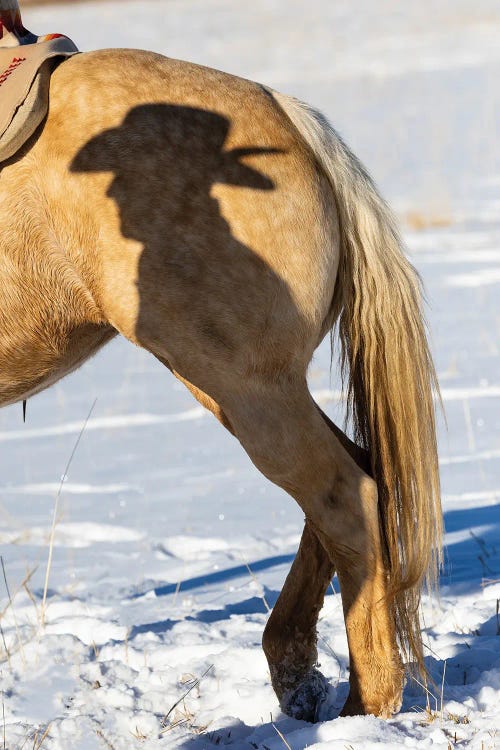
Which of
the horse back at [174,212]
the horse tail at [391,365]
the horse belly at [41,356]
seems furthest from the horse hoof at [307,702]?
the horse belly at [41,356]

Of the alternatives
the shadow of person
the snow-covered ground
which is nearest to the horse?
the shadow of person

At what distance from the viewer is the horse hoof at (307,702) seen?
2.93 m

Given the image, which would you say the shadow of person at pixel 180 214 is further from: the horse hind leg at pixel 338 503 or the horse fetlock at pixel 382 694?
the horse fetlock at pixel 382 694

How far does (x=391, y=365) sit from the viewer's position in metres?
2.83

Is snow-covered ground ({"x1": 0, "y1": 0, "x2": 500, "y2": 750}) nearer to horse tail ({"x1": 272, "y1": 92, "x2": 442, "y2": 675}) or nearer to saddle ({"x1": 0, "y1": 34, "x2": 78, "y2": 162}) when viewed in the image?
horse tail ({"x1": 272, "y1": 92, "x2": 442, "y2": 675})

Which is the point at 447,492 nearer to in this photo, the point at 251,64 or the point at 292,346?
the point at 292,346

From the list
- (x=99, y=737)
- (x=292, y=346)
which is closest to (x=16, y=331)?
(x=292, y=346)

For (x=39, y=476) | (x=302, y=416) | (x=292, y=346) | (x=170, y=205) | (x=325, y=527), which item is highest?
(x=170, y=205)

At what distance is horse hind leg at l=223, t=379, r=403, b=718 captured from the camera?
8.49 feet

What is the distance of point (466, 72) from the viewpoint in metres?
18.7

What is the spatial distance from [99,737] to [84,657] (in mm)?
603

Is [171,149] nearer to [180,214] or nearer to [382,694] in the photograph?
[180,214]

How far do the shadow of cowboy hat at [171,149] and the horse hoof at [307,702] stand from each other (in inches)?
58.6

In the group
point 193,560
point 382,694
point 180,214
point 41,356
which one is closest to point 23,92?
point 180,214
